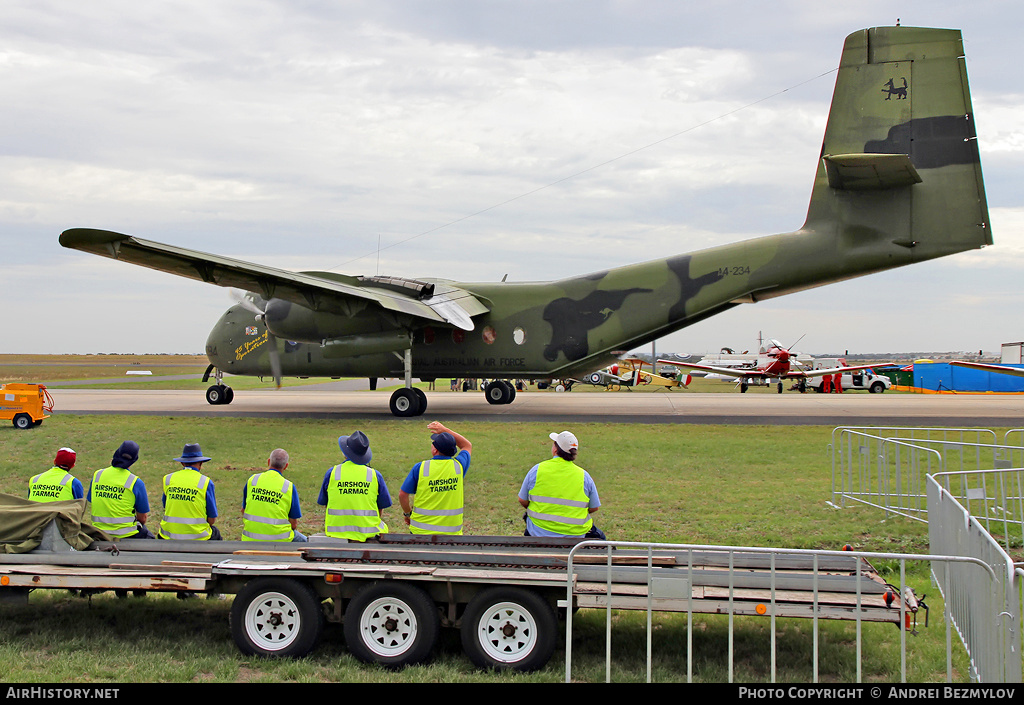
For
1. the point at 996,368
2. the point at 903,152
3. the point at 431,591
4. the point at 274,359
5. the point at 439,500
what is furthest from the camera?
the point at 996,368

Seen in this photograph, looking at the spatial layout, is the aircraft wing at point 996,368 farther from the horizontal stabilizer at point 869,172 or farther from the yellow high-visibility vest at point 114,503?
the yellow high-visibility vest at point 114,503

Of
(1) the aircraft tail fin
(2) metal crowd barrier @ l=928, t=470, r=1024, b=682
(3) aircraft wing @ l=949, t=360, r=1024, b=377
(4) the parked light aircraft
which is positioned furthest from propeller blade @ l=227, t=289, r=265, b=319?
(3) aircraft wing @ l=949, t=360, r=1024, b=377

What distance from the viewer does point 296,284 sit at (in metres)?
19.8

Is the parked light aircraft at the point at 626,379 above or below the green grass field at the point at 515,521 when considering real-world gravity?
above

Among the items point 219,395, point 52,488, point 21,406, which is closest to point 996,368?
point 219,395

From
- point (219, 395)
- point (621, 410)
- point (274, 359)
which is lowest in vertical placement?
point (621, 410)

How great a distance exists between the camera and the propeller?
24.2 m

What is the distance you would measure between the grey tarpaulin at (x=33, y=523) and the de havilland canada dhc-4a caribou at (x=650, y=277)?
10042mm

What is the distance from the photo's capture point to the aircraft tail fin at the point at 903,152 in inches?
736

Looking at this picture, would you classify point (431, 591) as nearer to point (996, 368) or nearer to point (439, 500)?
point (439, 500)

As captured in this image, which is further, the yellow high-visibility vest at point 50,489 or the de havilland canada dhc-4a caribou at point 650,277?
the de havilland canada dhc-4a caribou at point 650,277

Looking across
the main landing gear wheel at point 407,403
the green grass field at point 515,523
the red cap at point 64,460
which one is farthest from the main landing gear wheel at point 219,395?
the red cap at point 64,460

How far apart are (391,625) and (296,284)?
49.4ft
